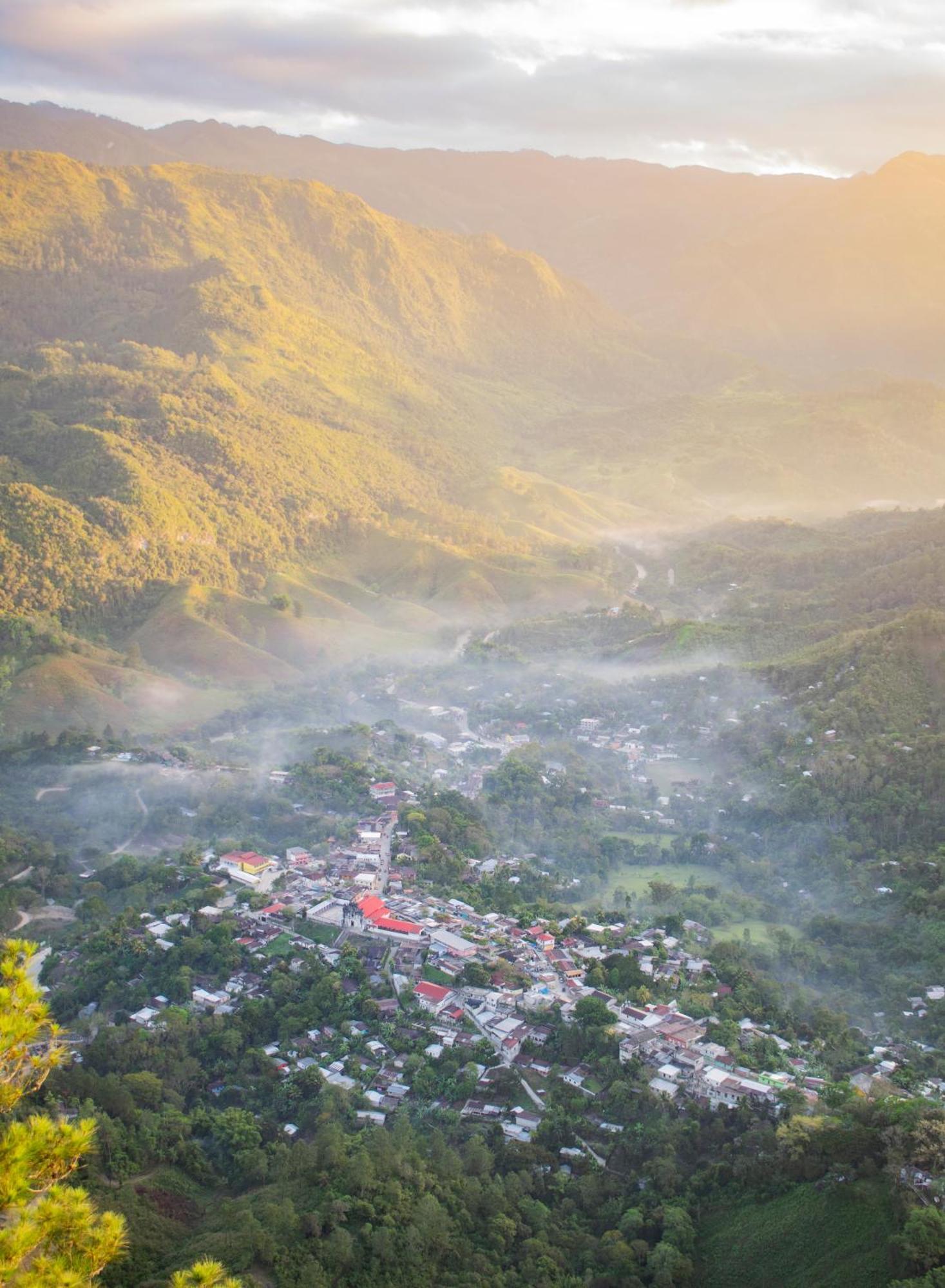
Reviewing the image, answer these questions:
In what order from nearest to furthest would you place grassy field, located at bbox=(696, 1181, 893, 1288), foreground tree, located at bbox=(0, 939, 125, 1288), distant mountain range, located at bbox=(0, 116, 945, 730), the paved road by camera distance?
foreground tree, located at bbox=(0, 939, 125, 1288), grassy field, located at bbox=(696, 1181, 893, 1288), the paved road, distant mountain range, located at bbox=(0, 116, 945, 730)

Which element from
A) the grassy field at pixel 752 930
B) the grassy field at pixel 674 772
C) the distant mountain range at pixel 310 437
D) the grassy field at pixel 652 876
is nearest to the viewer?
the grassy field at pixel 752 930

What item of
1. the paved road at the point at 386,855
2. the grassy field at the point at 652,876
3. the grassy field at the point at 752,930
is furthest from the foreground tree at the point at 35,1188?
the grassy field at the point at 652,876

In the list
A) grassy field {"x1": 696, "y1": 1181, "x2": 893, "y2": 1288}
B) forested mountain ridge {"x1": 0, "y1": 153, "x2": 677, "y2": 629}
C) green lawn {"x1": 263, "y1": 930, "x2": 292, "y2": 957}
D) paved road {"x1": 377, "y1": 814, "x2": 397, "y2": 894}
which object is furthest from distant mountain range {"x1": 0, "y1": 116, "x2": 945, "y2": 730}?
grassy field {"x1": 696, "y1": 1181, "x2": 893, "y2": 1288}

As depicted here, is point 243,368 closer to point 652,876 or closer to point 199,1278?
point 652,876

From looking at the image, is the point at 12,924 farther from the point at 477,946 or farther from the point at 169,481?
the point at 169,481

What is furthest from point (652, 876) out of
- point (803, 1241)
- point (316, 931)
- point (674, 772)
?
point (803, 1241)

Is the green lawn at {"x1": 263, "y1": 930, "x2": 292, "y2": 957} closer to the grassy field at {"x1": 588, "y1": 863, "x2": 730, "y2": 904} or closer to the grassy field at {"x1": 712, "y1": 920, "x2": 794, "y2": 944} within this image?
the grassy field at {"x1": 588, "y1": 863, "x2": 730, "y2": 904}

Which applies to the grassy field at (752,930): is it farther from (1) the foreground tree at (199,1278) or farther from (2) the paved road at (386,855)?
(1) the foreground tree at (199,1278)

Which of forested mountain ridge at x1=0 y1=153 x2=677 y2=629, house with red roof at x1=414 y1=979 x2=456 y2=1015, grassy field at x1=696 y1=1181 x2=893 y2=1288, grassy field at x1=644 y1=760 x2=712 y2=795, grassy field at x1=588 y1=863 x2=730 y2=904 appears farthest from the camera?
forested mountain ridge at x1=0 y1=153 x2=677 y2=629
